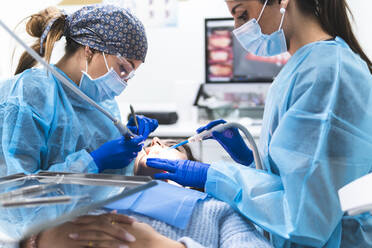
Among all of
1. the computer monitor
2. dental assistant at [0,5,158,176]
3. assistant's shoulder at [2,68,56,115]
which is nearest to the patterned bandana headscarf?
dental assistant at [0,5,158,176]

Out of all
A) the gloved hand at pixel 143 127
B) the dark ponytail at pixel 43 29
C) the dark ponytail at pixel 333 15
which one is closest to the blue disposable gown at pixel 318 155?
the dark ponytail at pixel 333 15

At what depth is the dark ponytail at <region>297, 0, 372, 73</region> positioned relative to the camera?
1223 mm

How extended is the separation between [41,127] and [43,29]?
0.47m

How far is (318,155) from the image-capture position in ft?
3.31

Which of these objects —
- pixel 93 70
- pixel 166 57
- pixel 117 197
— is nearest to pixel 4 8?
pixel 166 57

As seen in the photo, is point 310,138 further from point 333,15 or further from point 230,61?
point 230,61

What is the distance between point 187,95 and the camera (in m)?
3.41

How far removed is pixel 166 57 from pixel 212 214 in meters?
2.44

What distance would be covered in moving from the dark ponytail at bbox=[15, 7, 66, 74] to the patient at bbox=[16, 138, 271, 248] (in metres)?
0.78

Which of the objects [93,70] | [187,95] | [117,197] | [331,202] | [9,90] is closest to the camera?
[117,197]

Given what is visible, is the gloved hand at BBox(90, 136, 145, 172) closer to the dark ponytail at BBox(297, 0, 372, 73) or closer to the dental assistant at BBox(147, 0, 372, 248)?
the dental assistant at BBox(147, 0, 372, 248)

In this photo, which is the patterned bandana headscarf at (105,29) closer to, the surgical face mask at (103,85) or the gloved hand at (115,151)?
the surgical face mask at (103,85)

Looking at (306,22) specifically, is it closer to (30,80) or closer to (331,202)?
(331,202)

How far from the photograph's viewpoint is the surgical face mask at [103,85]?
153cm
